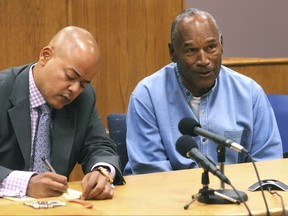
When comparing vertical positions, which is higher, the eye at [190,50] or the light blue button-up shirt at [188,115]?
the eye at [190,50]

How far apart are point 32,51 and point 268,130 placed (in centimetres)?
183

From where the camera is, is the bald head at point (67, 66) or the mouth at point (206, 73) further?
the mouth at point (206, 73)

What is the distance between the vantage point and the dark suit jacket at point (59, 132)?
3.32 m

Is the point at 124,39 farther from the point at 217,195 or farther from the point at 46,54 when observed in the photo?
the point at 217,195

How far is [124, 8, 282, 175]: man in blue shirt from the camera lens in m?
3.85

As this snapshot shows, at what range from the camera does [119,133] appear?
13.2ft

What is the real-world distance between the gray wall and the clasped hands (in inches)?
226

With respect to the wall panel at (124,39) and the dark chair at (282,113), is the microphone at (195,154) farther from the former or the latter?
the wall panel at (124,39)

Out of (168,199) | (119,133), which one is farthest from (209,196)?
(119,133)

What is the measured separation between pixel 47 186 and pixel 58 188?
5cm

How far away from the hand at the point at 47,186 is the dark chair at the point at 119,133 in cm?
111

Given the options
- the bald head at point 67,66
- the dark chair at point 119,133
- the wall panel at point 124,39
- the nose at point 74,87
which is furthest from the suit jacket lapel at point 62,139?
the wall panel at point 124,39

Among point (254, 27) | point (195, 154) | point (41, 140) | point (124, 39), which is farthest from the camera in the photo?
point (254, 27)

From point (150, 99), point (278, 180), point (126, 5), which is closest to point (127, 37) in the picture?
point (126, 5)
